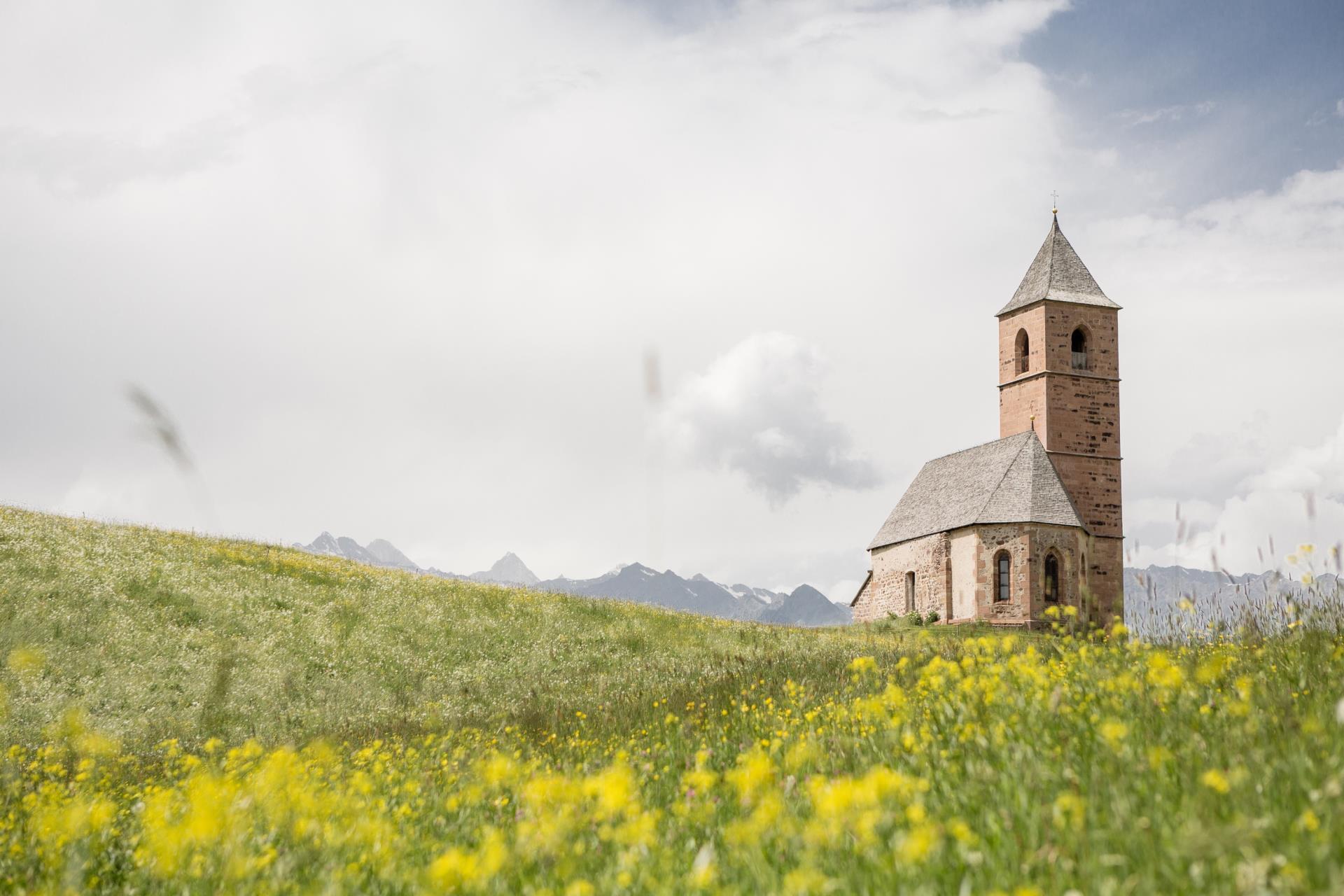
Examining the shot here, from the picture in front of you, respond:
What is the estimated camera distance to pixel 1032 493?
143ft

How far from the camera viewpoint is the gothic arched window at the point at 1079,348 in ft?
162

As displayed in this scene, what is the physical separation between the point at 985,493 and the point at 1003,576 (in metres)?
4.26

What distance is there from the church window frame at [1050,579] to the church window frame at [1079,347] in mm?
11360

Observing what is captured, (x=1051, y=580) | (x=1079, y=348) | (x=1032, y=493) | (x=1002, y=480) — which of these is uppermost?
(x=1079, y=348)

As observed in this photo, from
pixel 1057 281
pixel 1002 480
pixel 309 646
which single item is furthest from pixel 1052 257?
pixel 309 646

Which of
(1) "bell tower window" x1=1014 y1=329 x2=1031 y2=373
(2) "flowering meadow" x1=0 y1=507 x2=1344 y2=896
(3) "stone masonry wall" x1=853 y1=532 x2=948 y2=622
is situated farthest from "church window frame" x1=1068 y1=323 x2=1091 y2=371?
(2) "flowering meadow" x1=0 y1=507 x2=1344 y2=896

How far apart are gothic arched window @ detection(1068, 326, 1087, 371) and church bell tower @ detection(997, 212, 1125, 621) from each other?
36 mm

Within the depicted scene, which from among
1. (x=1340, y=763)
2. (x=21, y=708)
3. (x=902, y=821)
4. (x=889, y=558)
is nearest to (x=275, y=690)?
(x=21, y=708)

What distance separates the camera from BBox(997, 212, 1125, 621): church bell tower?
156ft

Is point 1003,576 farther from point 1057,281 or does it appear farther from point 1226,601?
point 1226,601

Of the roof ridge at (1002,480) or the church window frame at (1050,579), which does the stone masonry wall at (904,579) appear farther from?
the church window frame at (1050,579)

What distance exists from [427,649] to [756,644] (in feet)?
28.8

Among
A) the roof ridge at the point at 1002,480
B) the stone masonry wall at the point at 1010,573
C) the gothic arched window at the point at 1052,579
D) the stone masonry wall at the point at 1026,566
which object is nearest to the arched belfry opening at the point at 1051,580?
the gothic arched window at the point at 1052,579

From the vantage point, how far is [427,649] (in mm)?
25000
